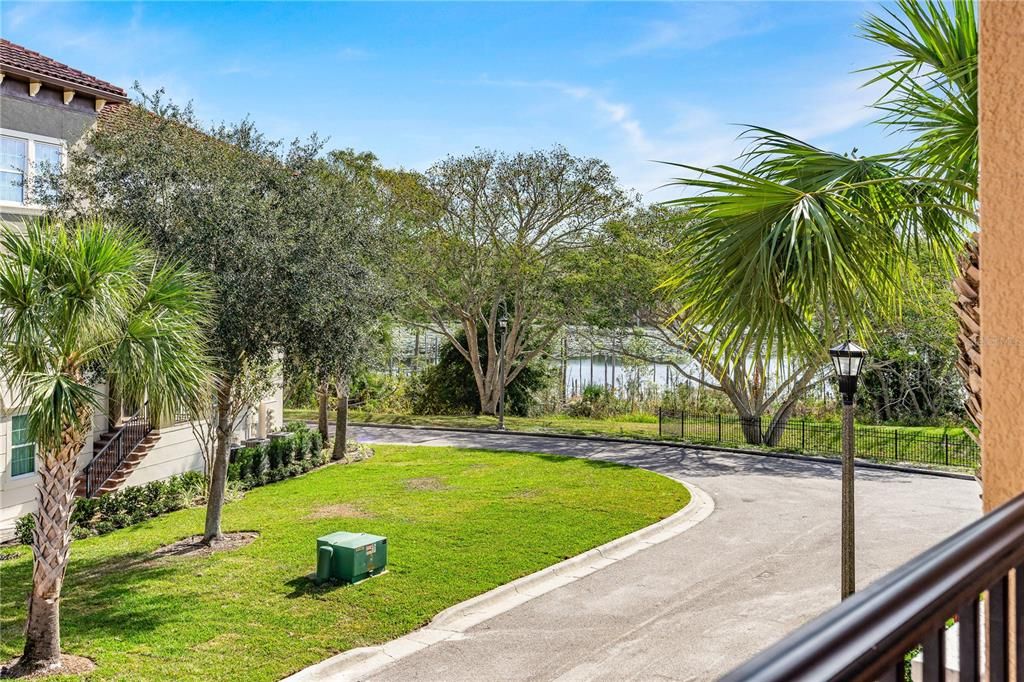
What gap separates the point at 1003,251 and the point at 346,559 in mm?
10829

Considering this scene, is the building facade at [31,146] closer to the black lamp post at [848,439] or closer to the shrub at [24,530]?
the shrub at [24,530]

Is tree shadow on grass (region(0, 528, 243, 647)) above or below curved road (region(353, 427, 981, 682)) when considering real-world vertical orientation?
below

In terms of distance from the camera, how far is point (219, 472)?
49.7ft

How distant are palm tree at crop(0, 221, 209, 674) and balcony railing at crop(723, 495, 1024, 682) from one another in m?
8.53

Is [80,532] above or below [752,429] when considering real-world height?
below

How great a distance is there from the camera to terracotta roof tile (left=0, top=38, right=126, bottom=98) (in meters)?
14.9

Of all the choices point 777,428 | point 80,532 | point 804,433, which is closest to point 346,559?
point 80,532

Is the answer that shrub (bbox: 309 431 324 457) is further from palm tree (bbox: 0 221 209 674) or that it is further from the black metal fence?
palm tree (bbox: 0 221 209 674)

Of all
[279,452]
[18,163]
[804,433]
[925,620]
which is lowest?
[279,452]

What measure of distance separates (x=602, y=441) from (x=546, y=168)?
11.9 meters

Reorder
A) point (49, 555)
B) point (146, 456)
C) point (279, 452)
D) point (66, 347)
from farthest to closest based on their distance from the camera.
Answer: point (279, 452), point (146, 456), point (49, 555), point (66, 347)

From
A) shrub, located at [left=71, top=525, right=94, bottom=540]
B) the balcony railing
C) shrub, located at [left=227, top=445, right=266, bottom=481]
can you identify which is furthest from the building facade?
the balcony railing

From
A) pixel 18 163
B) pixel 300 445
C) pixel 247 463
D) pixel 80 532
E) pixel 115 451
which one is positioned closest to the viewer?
pixel 18 163

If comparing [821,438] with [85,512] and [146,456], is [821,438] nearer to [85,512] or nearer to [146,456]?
[146,456]
